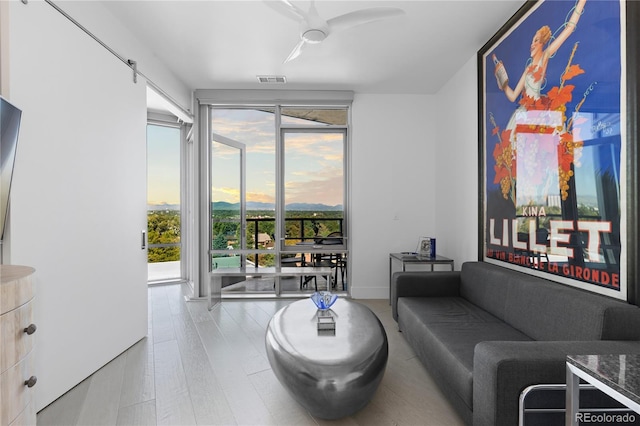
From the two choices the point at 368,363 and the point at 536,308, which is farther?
the point at 536,308

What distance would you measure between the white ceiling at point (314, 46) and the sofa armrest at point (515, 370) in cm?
255

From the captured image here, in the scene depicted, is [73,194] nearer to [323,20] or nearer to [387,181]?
[323,20]

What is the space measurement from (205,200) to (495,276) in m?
3.80

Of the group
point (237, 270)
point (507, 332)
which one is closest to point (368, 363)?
point (507, 332)

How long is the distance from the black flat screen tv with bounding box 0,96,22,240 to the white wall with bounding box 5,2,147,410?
235mm

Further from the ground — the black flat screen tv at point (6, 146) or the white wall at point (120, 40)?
the white wall at point (120, 40)

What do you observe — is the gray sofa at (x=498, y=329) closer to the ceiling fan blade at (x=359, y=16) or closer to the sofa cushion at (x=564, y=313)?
the sofa cushion at (x=564, y=313)

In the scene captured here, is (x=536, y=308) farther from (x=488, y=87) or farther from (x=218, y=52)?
(x=218, y=52)

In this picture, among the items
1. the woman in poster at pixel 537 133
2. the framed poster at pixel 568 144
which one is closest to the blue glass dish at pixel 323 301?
the framed poster at pixel 568 144

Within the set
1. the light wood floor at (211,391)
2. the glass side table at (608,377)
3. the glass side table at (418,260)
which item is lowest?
the light wood floor at (211,391)

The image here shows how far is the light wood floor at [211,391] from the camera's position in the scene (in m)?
1.89

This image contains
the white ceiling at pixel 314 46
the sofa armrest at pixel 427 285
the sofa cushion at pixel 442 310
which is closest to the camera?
the sofa cushion at pixel 442 310

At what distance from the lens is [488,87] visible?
3090mm

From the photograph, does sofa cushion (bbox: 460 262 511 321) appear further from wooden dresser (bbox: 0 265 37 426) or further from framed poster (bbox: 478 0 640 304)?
wooden dresser (bbox: 0 265 37 426)
